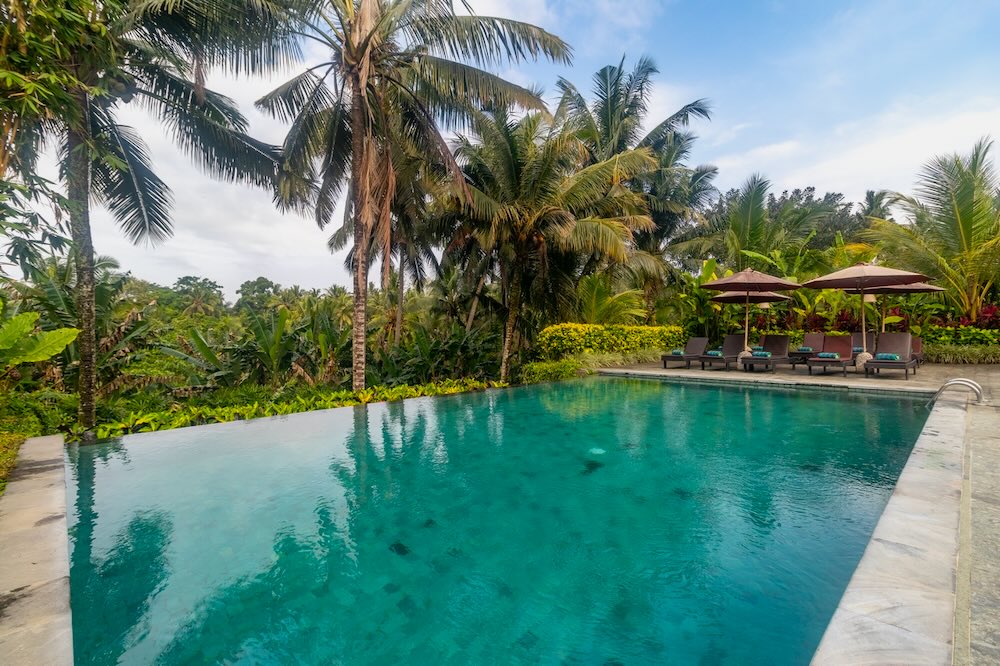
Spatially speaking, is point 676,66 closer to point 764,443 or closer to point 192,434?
point 764,443

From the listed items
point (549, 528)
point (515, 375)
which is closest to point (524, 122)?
point (515, 375)

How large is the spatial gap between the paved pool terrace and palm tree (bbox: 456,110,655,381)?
8.88 meters

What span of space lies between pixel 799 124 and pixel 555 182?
38.0ft

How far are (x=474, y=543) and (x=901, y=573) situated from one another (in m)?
2.47

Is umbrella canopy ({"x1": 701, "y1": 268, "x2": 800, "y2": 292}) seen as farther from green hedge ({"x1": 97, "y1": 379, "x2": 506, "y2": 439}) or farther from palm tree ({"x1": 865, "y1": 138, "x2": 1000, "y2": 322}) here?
green hedge ({"x1": 97, "y1": 379, "x2": 506, "y2": 439})

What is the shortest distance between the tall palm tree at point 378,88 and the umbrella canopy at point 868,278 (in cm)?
765

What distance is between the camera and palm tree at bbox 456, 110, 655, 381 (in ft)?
38.1

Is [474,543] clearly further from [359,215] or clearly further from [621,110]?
[621,110]

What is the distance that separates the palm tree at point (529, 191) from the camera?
38.1 ft

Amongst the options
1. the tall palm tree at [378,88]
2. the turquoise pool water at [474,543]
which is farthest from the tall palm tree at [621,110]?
the turquoise pool water at [474,543]

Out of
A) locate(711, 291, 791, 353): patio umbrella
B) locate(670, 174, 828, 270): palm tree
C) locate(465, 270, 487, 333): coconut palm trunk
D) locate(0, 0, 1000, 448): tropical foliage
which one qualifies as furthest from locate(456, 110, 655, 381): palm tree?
locate(670, 174, 828, 270): palm tree

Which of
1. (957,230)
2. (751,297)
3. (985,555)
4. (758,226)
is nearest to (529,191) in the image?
(751,297)

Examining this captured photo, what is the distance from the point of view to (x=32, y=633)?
1961mm

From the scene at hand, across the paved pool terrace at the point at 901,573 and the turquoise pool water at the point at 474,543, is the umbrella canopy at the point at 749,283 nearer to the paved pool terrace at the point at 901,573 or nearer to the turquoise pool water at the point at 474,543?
the turquoise pool water at the point at 474,543
